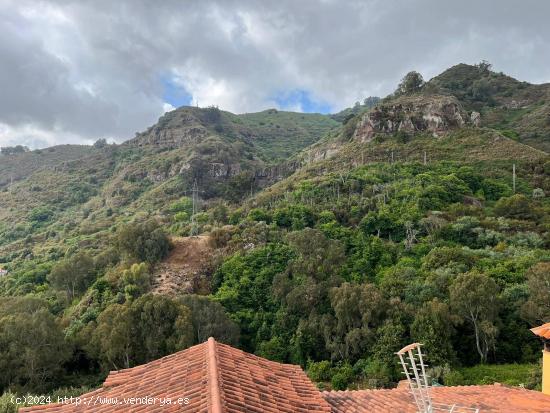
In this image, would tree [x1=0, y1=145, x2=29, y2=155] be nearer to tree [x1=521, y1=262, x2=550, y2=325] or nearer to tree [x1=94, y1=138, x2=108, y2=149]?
tree [x1=94, y1=138, x2=108, y2=149]

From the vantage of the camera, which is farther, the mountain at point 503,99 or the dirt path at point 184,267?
the mountain at point 503,99

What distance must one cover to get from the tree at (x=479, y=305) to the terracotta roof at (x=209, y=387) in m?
16.2

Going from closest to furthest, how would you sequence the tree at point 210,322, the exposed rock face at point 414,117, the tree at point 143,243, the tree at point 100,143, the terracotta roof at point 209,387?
the terracotta roof at point 209,387 → the tree at point 210,322 → the tree at point 143,243 → the exposed rock face at point 414,117 → the tree at point 100,143

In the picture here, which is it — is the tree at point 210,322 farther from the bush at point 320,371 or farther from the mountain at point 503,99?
the mountain at point 503,99

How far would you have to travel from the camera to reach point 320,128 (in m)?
128

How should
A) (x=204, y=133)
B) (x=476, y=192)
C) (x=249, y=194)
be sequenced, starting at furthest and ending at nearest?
1. (x=204, y=133)
2. (x=249, y=194)
3. (x=476, y=192)

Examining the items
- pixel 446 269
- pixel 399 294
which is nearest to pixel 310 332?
pixel 399 294

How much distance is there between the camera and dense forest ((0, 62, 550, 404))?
805 inches

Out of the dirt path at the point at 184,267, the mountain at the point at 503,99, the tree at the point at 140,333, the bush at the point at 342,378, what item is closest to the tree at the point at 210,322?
the tree at the point at 140,333

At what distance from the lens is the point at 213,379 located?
5730 millimetres

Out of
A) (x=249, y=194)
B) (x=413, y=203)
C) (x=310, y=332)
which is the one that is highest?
(x=249, y=194)

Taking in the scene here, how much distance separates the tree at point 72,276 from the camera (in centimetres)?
3114

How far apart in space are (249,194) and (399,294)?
3424 cm

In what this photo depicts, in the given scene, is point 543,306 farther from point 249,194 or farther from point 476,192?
point 249,194
